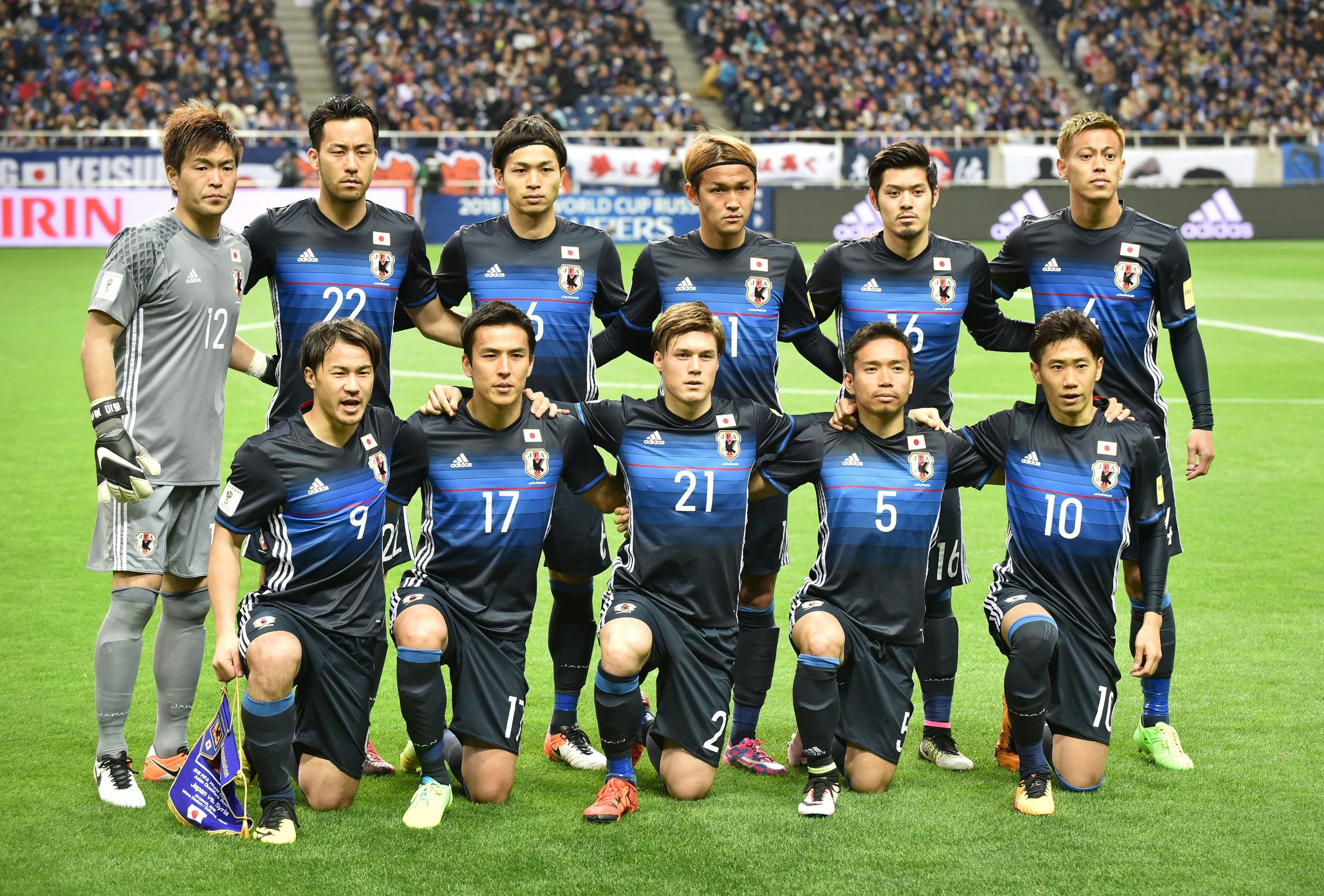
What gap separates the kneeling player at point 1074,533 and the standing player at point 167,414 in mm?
2953

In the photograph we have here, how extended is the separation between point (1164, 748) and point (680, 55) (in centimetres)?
3417

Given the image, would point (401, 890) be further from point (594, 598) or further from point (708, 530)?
point (594, 598)

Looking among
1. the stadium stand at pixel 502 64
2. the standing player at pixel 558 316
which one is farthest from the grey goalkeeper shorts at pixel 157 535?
the stadium stand at pixel 502 64

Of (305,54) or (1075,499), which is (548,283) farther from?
(305,54)

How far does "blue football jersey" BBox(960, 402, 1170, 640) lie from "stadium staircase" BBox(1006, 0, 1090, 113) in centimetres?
3370

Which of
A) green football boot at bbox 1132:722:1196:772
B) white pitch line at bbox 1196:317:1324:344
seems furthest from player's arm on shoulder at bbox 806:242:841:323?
white pitch line at bbox 1196:317:1324:344

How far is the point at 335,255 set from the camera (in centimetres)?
536

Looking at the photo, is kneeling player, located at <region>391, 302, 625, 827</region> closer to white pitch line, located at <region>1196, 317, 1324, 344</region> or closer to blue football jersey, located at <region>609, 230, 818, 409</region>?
blue football jersey, located at <region>609, 230, 818, 409</region>

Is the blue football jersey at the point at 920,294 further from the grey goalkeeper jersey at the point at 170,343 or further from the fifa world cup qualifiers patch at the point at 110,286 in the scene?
the fifa world cup qualifiers patch at the point at 110,286

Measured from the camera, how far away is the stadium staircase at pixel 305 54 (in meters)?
32.5

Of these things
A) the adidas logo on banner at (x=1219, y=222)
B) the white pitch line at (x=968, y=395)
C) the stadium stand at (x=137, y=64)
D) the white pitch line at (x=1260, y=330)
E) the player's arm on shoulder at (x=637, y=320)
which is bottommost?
the white pitch line at (x=968, y=395)

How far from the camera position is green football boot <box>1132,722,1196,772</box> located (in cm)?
517

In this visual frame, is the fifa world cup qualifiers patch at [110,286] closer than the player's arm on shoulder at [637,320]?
Yes

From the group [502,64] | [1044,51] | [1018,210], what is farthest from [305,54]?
[1044,51]
